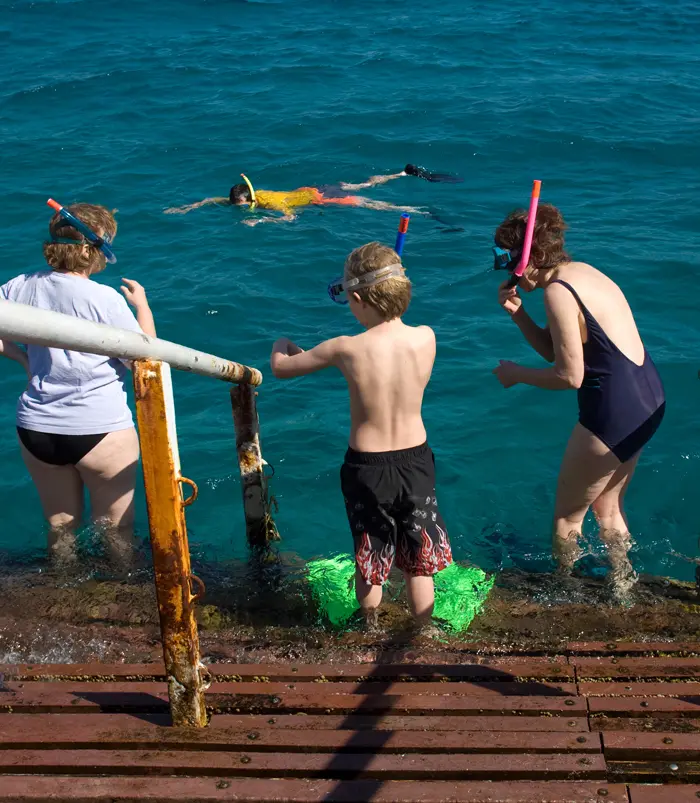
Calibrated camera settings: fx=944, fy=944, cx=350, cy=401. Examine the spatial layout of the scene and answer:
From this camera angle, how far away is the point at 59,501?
190 inches

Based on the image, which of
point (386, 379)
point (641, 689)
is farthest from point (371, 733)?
point (386, 379)

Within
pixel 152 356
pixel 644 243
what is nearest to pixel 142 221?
pixel 644 243

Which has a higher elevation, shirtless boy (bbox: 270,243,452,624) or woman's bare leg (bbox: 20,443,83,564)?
shirtless boy (bbox: 270,243,452,624)

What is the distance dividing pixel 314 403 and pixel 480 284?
2694 millimetres

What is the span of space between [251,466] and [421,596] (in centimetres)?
122

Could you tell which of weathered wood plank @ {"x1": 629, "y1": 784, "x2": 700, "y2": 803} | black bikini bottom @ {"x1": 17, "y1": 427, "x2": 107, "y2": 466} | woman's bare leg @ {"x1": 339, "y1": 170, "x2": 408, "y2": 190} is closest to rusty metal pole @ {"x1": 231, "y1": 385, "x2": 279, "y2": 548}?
black bikini bottom @ {"x1": 17, "y1": 427, "x2": 107, "y2": 466}

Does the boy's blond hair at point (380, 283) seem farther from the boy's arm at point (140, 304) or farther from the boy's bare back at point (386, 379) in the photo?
the boy's arm at point (140, 304)

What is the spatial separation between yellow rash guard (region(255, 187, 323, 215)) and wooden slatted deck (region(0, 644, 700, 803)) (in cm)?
894

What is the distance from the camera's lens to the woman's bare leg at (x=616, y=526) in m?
4.77

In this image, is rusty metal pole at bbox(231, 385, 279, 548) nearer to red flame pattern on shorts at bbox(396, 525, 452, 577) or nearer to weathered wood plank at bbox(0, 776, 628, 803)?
red flame pattern on shorts at bbox(396, 525, 452, 577)

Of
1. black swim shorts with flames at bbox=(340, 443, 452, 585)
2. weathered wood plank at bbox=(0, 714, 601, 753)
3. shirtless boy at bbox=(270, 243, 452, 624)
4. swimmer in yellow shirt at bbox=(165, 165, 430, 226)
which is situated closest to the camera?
weathered wood plank at bbox=(0, 714, 601, 753)

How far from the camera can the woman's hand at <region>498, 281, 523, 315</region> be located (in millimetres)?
4434

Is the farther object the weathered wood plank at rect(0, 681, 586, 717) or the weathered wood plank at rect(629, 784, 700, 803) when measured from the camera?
the weathered wood plank at rect(0, 681, 586, 717)

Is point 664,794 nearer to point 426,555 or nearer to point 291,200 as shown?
point 426,555
